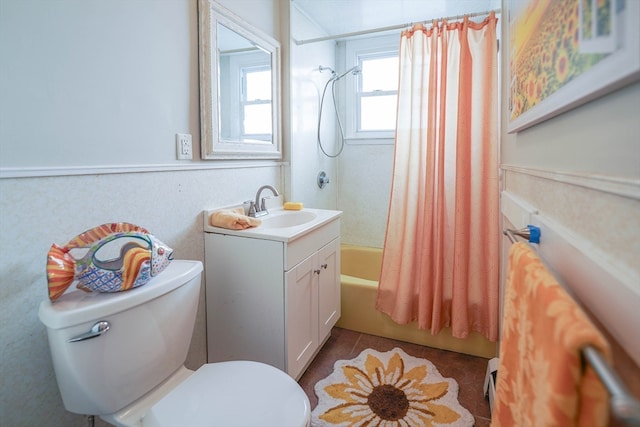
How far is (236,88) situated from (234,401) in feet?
4.83

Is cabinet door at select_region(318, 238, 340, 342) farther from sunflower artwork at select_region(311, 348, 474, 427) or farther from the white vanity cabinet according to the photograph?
sunflower artwork at select_region(311, 348, 474, 427)

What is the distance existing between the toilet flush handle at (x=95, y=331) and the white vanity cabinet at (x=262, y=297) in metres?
0.70

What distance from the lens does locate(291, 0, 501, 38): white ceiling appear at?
90.2 inches

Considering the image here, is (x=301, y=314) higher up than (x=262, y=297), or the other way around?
(x=262, y=297)

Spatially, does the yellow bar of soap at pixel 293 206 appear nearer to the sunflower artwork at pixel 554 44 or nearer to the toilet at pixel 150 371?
the toilet at pixel 150 371

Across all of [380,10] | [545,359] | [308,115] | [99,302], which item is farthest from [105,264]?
[380,10]

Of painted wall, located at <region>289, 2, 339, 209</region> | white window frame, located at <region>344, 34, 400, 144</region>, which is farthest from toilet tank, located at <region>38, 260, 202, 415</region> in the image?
white window frame, located at <region>344, 34, 400, 144</region>

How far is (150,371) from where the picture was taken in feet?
3.54

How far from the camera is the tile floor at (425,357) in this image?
1.66 m

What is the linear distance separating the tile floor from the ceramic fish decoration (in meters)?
1.08

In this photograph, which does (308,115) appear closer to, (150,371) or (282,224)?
(282,224)

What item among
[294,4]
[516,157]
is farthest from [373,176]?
[516,157]

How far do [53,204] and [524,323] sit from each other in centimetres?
129

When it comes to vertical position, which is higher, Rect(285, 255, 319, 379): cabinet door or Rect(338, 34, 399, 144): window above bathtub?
Rect(338, 34, 399, 144): window above bathtub
